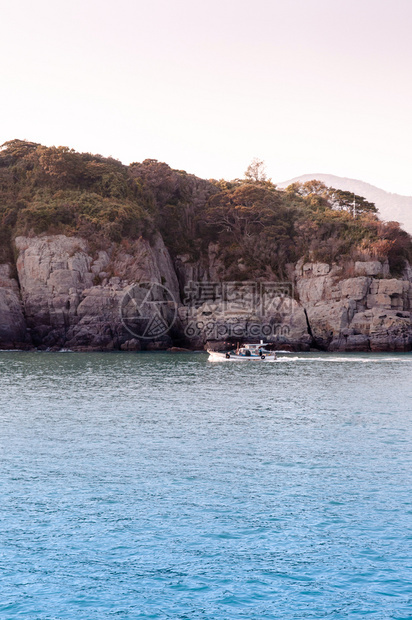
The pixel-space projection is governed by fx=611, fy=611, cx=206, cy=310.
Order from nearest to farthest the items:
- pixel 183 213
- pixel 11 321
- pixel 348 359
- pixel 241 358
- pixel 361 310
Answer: pixel 348 359 < pixel 241 358 < pixel 11 321 < pixel 361 310 < pixel 183 213

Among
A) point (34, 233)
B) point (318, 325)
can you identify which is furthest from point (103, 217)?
point (318, 325)

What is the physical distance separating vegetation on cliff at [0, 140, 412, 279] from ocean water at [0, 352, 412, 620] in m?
53.8

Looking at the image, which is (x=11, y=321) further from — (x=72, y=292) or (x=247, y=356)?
(x=247, y=356)

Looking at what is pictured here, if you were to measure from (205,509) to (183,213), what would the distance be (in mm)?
88326

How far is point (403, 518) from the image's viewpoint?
1848 cm

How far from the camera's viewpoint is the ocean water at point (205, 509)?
45.3ft

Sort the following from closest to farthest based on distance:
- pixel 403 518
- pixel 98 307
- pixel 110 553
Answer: pixel 110 553 < pixel 403 518 < pixel 98 307

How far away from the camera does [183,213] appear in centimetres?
10450

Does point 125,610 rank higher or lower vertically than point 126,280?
lower

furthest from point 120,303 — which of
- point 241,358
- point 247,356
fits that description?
point 247,356

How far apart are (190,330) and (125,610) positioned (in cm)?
7389

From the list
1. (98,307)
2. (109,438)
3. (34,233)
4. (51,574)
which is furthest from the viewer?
(34,233)

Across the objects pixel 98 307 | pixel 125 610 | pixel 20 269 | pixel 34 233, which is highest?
pixel 34 233

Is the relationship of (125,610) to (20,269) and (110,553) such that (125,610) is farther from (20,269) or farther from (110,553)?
(20,269)
